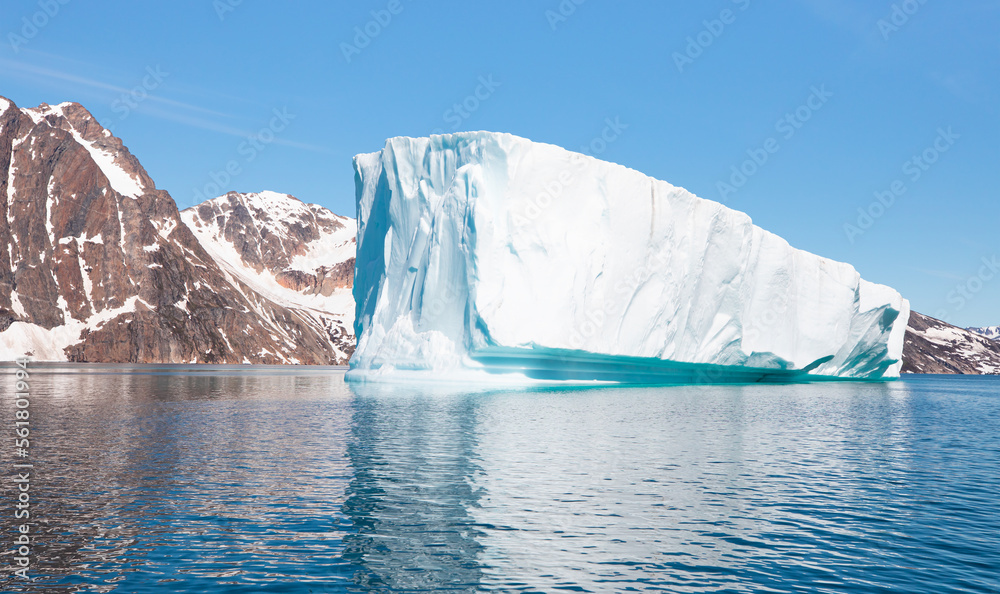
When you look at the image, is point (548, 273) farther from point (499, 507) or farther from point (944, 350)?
point (944, 350)

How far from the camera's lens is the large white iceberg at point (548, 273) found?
3189cm

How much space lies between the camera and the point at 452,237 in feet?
109

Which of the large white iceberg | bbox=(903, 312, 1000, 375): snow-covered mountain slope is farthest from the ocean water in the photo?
bbox=(903, 312, 1000, 375): snow-covered mountain slope

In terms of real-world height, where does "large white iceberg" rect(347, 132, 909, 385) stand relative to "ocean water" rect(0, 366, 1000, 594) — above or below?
above

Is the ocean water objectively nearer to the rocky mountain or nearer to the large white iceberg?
the large white iceberg

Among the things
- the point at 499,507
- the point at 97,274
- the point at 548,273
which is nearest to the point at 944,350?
the point at 548,273

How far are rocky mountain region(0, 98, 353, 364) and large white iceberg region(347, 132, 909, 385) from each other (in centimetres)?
8858

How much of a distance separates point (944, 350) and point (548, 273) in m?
182

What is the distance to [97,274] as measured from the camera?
117188 mm

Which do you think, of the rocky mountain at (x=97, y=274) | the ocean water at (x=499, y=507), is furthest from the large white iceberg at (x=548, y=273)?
the rocky mountain at (x=97, y=274)

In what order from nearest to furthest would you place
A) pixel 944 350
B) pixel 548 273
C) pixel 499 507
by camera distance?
pixel 499 507, pixel 548 273, pixel 944 350

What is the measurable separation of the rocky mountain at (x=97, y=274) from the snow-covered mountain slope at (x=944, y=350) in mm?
137616

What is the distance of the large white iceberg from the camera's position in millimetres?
31891

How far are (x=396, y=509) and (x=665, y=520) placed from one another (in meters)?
3.70
